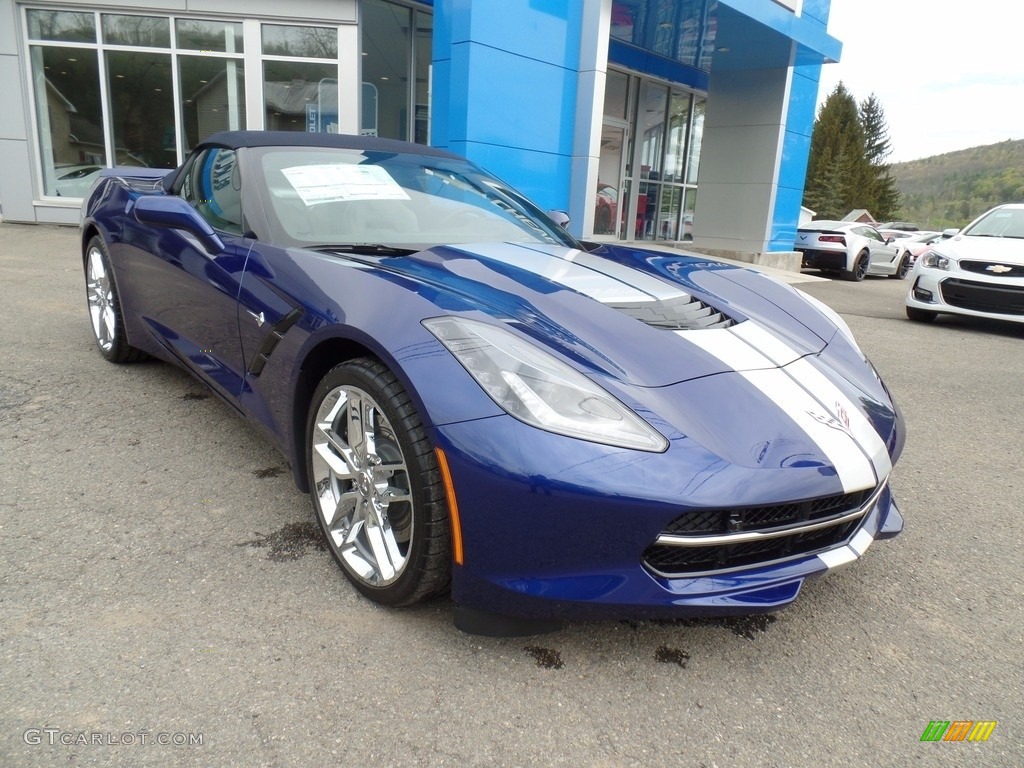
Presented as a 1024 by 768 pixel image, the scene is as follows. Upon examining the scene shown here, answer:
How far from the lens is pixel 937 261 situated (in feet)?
25.3

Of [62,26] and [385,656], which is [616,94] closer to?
[62,26]

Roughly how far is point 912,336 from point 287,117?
9325 mm

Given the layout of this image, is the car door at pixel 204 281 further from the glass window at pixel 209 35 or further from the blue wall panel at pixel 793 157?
the blue wall panel at pixel 793 157

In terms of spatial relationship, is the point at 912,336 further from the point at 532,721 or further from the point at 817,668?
the point at 532,721

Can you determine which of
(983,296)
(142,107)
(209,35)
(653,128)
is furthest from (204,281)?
(653,128)

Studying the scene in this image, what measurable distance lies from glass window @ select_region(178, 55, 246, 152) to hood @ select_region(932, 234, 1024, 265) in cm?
981

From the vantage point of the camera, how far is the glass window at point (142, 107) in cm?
1102

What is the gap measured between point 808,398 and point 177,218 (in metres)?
2.20

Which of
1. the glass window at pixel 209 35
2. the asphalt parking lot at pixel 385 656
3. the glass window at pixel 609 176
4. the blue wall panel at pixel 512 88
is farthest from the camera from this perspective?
the glass window at pixel 609 176

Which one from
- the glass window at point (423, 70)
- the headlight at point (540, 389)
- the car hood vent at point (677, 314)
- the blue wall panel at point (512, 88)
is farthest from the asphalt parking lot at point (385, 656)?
the glass window at point (423, 70)

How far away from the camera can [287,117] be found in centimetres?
1128

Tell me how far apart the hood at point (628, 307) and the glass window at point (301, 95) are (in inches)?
374

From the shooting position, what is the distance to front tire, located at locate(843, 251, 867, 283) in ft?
48.2

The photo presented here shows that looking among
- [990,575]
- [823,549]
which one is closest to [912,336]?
[990,575]
